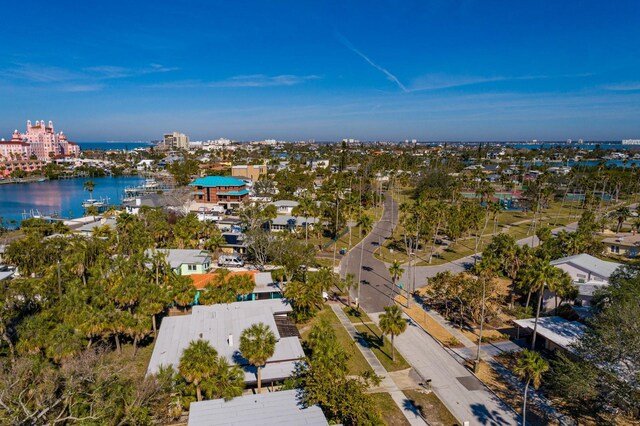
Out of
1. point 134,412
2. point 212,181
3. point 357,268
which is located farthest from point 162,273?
point 212,181

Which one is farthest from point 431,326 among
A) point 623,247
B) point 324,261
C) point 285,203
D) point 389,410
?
point 285,203

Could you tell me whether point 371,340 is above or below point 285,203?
below

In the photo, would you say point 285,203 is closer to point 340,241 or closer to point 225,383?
point 340,241

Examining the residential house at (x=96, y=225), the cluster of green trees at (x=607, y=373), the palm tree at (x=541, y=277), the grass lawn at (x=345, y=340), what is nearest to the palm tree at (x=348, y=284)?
the grass lawn at (x=345, y=340)

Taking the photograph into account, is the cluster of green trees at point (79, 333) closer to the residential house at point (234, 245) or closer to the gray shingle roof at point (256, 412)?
the gray shingle roof at point (256, 412)

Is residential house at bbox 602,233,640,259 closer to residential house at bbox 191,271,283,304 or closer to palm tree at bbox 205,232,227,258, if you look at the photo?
residential house at bbox 191,271,283,304

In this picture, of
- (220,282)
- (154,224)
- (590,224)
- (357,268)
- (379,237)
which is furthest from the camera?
(379,237)

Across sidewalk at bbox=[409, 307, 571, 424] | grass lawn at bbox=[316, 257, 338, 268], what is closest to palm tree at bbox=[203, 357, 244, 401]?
sidewalk at bbox=[409, 307, 571, 424]

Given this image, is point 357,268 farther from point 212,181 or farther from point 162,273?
point 212,181

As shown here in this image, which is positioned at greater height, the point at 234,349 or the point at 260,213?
the point at 260,213
